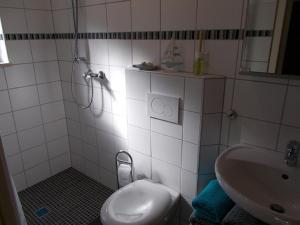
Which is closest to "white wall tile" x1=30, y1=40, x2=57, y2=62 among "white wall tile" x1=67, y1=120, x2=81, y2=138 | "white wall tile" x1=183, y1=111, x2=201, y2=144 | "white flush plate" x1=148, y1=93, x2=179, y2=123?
"white wall tile" x1=67, y1=120, x2=81, y2=138

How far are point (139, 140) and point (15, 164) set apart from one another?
1343mm

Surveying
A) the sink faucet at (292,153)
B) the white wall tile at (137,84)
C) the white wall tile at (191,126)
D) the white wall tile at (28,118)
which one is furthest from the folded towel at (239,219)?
the white wall tile at (28,118)

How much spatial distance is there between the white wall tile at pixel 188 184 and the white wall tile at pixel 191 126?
0.24 meters

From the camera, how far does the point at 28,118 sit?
2.25 metres

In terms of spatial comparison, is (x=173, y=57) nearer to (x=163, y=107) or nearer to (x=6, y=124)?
(x=163, y=107)

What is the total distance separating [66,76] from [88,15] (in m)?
0.69

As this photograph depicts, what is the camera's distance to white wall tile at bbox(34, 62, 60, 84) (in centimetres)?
224

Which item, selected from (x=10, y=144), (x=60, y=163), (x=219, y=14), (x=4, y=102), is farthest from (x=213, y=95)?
(x=60, y=163)

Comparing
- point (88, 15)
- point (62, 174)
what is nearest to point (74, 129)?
point (62, 174)

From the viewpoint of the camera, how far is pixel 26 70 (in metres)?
2.15

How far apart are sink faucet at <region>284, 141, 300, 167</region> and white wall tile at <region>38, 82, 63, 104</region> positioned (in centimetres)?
212

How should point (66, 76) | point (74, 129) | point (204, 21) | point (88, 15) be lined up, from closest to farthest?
point (204, 21) < point (88, 15) < point (66, 76) < point (74, 129)

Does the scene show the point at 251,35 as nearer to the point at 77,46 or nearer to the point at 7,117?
the point at 77,46

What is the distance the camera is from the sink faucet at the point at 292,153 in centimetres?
112
